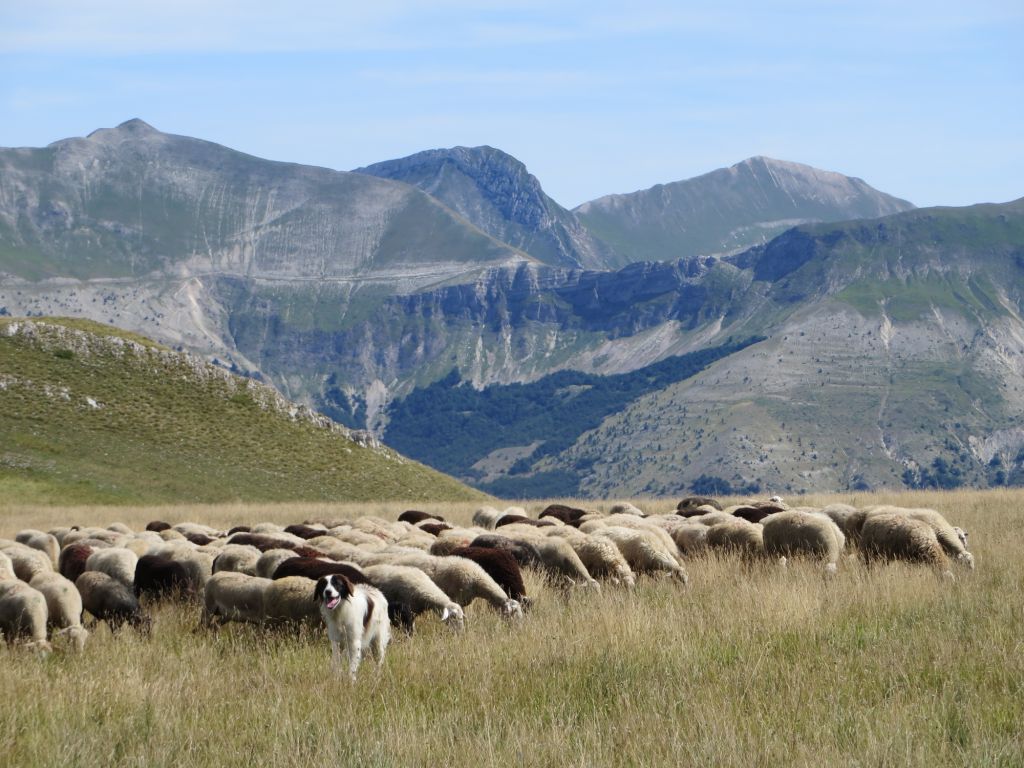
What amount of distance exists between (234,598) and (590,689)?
6.53 meters

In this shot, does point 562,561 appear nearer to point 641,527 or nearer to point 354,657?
point 641,527

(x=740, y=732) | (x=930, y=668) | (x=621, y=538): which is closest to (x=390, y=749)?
(x=740, y=732)

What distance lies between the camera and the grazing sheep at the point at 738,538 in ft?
72.5

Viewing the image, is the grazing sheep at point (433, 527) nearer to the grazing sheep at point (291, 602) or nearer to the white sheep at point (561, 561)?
the white sheep at point (561, 561)

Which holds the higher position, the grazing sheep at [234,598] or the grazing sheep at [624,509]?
the grazing sheep at [234,598]

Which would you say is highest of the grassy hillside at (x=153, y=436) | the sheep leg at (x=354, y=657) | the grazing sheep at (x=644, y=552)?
the sheep leg at (x=354, y=657)

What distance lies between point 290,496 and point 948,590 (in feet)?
161

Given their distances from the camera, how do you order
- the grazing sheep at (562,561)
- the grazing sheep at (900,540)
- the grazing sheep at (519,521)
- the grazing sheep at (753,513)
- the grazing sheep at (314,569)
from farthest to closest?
the grazing sheep at (753,513) → the grazing sheep at (519,521) → the grazing sheep at (562,561) → the grazing sheep at (900,540) → the grazing sheep at (314,569)

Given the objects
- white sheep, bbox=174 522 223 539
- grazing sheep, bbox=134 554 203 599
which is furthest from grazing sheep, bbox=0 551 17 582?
white sheep, bbox=174 522 223 539

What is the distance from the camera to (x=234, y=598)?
16031 mm

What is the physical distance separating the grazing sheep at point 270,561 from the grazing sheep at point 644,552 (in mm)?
5744

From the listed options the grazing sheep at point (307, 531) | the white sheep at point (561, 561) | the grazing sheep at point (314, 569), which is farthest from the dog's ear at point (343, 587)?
the grazing sheep at point (307, 531)

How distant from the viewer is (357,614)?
12922mm

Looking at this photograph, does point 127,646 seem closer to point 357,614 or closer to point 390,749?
point 357,614
